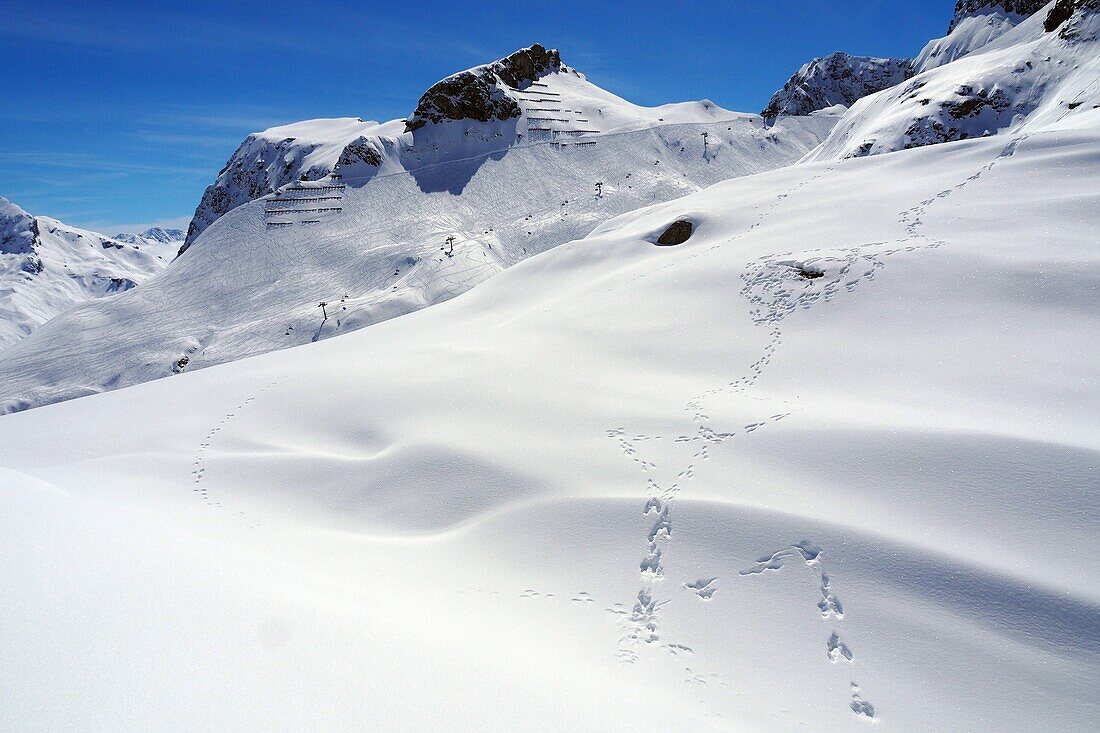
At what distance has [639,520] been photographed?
8.45 meters

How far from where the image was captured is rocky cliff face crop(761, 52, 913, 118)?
414 feet

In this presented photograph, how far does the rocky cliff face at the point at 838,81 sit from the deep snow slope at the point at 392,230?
1960 cm

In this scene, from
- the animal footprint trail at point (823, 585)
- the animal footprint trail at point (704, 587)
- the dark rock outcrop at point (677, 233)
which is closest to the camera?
the animal footprint trail at point (823, 585)

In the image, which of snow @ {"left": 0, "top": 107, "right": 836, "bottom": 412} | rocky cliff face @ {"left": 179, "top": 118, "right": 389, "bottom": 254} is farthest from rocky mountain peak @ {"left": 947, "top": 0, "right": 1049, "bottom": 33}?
rocky cliff face @ {"left": 179, "top": 118, "right": 389, "bottom": 254}

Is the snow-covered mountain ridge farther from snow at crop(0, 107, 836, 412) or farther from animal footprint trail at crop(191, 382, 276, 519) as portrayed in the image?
animal footprint trail at crop(191, 382, 276, 519)

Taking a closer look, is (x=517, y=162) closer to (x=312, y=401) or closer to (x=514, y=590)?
(x=312, y=401)

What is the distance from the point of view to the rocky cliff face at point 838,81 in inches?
4966

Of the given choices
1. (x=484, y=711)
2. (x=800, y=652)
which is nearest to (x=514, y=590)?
(x=484, y=711)

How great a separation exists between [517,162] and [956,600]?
9638 centimetres

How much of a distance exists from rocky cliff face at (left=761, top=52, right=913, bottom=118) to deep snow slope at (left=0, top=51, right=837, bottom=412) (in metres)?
19.6

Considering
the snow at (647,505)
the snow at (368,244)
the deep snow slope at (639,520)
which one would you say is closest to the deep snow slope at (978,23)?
the snow at (368,244)

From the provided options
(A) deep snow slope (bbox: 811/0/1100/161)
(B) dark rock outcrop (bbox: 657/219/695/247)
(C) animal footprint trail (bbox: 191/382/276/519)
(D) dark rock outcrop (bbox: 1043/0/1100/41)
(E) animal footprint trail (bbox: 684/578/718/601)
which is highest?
(D) dark rock outcrop (bbox: 1043/0/1100/41)

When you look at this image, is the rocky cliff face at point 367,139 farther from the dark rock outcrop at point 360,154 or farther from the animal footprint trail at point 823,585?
the animal footprint trail at point 823,585

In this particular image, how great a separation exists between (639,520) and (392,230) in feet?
259
